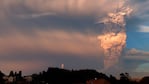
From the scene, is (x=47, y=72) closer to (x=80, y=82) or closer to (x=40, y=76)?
(x=40, y=76)

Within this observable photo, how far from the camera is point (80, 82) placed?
170 m

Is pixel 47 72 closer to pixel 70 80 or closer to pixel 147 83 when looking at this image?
pixel 70 80

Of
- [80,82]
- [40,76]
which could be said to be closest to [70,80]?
[80,82]

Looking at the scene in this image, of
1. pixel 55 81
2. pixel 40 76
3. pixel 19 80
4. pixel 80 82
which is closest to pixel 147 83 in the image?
pixel 80 82

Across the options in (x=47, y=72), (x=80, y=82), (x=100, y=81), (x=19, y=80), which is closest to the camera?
(x=100, y=81)

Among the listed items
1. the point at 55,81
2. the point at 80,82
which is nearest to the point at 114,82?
the point at 80,82

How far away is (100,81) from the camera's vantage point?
14800 centimetres

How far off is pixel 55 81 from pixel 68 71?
1876 cm

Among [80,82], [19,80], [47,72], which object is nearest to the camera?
[80,82]

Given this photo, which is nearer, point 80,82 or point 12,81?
point 80,82

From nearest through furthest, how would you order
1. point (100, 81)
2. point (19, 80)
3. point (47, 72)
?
point (100, 81), point (47, 72), point (19, 80)

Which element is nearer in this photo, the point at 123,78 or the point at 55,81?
the point at 55,81

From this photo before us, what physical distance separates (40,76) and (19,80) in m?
15.0

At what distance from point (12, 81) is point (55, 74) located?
100 ft
